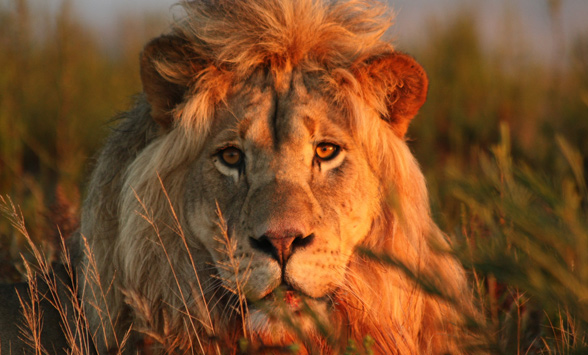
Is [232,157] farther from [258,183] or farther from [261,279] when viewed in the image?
[261,279]

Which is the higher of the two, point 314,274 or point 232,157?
point 232,157

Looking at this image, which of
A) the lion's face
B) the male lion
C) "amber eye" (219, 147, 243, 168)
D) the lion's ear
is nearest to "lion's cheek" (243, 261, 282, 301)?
the lion's face

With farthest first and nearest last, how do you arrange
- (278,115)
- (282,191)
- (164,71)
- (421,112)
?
(421,112) < (164,71) < (278,115) < (282,191)

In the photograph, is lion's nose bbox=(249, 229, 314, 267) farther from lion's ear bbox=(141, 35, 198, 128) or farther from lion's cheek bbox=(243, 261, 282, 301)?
lion's ear bbox=(141, 35, 198, 128)

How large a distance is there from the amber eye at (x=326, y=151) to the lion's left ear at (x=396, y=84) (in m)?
0.35

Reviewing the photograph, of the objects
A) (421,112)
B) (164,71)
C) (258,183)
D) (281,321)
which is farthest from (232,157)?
(421,112)

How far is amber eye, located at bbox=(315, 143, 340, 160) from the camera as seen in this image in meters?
3.21

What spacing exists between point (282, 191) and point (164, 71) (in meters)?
0.90

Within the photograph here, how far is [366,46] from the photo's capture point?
11.3 ft

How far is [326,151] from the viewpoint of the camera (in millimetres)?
3223

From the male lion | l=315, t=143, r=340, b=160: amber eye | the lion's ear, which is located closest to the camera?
the male lion

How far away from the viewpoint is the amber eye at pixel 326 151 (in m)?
3.21

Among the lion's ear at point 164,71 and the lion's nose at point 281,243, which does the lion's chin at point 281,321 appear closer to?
the lion's nose at point 281,243

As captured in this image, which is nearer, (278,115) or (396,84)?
(278,115)
